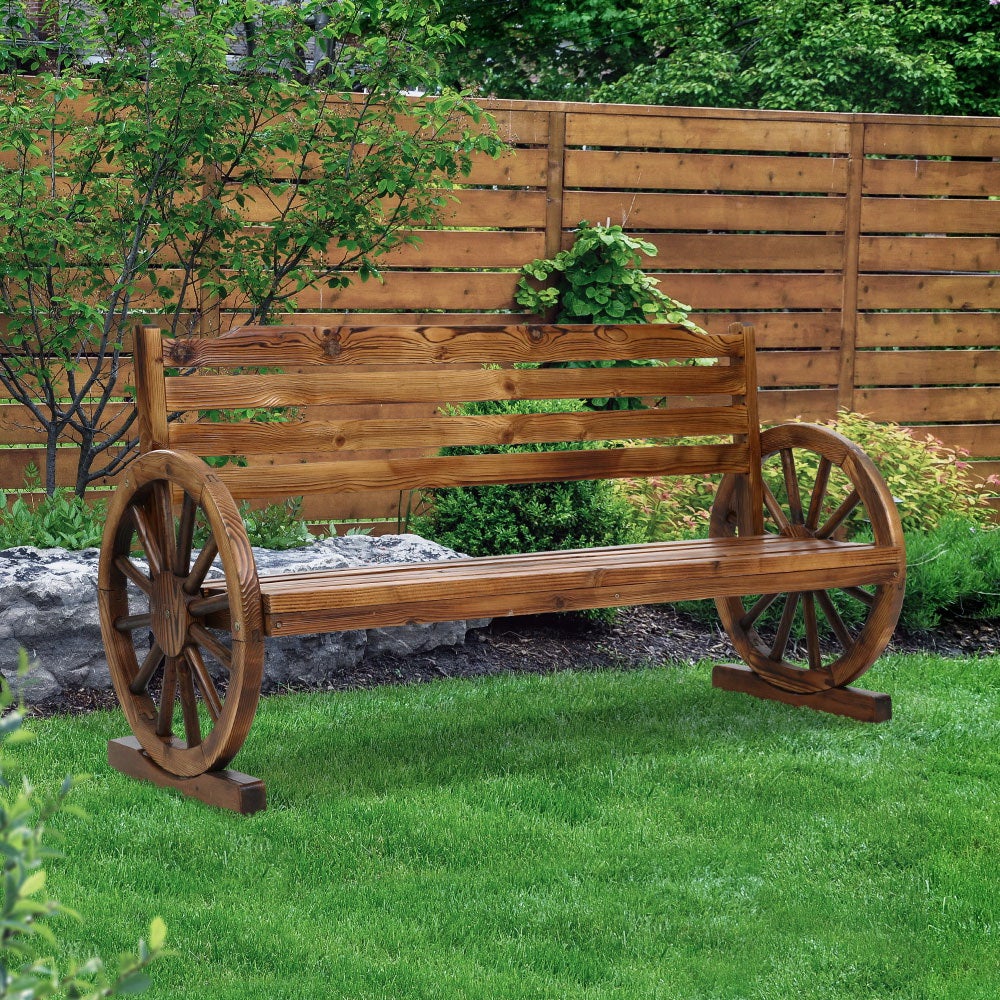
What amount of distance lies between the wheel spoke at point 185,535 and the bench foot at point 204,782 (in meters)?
0.51

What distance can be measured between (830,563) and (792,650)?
1.30 m

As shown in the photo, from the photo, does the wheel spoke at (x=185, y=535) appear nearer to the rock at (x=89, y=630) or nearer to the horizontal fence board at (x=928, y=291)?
the rock at (x=89, y=630)

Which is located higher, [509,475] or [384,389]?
[384,389]

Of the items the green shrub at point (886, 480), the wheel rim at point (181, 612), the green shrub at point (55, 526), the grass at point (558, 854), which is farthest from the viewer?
the green shrub at point (886, 480)

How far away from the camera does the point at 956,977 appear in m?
2.39

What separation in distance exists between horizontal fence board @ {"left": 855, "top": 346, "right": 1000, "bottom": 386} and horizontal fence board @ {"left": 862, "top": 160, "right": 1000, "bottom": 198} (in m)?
0.84

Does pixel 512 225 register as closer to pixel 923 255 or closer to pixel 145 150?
pixel 145 150

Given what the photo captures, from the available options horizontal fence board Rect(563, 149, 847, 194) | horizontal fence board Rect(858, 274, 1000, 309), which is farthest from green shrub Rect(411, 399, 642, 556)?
horizontal fence board Rect(858, 274, 1000, 309)

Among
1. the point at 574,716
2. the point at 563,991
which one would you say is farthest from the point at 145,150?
the point at 563,991

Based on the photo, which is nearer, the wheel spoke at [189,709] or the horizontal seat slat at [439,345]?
the wheel spoke at [189,709]

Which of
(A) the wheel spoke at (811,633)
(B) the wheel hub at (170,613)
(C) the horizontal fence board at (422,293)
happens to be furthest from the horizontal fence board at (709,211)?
(B) the wheel hub at (170,613)

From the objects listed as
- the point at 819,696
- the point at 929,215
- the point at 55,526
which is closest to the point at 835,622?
the point at 819,696

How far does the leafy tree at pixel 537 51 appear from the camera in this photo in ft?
50.0

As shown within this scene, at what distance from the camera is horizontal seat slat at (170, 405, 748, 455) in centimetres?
360
